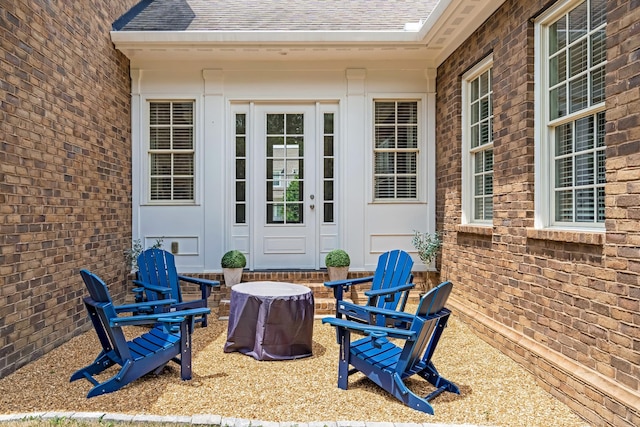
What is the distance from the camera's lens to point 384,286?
4875 mm

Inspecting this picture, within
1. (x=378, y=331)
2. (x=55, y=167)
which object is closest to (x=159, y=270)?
(x=55, y=167)

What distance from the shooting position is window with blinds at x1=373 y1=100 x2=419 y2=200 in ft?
21.4

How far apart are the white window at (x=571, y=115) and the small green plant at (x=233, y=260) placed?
3.66 m

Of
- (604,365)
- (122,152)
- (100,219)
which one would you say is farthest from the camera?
(122,152)

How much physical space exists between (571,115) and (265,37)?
150 inches

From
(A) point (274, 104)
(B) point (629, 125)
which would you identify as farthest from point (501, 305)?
(A) point (274, 104)

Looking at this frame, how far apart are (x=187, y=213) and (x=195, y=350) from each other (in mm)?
2506

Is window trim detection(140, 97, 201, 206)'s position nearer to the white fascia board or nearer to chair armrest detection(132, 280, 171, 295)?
the white fascia board

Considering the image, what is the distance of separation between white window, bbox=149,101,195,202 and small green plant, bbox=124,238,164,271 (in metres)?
0.63

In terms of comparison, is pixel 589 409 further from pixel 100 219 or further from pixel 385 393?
pixel 100 219

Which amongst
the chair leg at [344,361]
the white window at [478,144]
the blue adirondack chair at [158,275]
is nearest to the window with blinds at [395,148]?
the white window at [478,144]

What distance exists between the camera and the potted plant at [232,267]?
596cm

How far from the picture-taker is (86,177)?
16.6ft

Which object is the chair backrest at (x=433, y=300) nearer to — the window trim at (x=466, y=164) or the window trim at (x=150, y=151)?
the window trim at (x=466, y=164)
